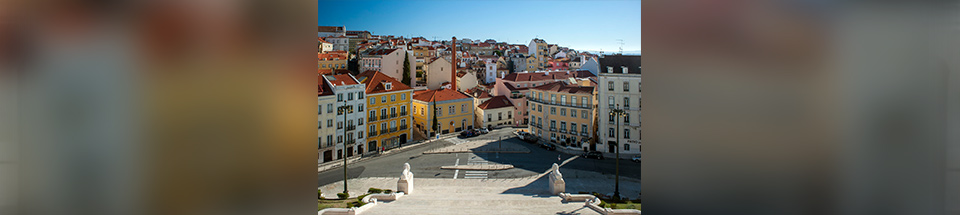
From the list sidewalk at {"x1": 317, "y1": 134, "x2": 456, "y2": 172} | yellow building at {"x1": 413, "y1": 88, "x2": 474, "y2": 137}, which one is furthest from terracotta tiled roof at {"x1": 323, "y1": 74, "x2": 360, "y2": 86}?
yellow building at {"x1": 413, "y1": 88, "x2": 474, "y2": 137}

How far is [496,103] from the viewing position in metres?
21.0

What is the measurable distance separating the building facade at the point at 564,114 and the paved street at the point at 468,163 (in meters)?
1.18

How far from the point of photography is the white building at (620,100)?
15188mm

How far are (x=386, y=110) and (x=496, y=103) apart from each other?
6.17 metres

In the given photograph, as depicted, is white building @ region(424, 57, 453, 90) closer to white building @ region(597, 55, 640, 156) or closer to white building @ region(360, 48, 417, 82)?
white building @ region(360, 48, 417, 82)

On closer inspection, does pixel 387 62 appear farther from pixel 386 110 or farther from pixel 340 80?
pixel 340 80

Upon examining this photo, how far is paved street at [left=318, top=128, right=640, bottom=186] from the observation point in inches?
496

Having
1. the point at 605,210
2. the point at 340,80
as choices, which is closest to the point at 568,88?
the point at 340,80

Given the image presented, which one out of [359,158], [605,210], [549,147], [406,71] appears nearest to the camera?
[605,210]
